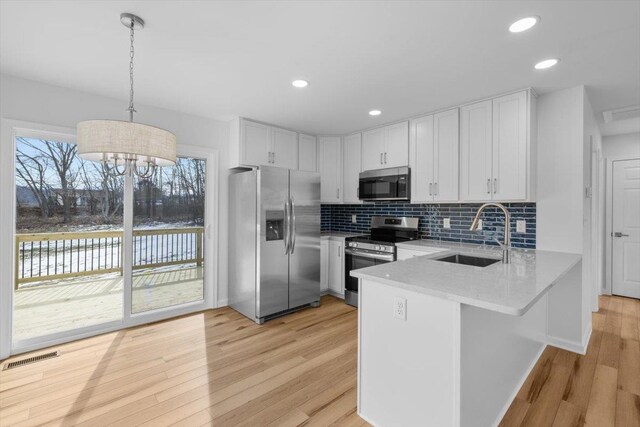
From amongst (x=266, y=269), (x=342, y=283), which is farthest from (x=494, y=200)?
(x=266, y=269)

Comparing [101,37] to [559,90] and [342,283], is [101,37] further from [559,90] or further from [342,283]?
[559,90]

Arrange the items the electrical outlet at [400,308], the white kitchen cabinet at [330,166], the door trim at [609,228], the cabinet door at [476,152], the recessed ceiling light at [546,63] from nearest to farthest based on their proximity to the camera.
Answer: the electrical outlet at [400,308] → the recessed ceiling light at [546,63] → the cabinet door at [476,152] → the door trim at [609,228] → the white kitchen cabinet at [330,166]

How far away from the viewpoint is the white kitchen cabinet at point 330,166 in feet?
15.0

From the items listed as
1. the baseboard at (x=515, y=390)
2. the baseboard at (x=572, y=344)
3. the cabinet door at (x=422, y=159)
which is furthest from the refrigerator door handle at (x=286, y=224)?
the baseboard at (x=572, y=344)

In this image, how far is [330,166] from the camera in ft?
15.1

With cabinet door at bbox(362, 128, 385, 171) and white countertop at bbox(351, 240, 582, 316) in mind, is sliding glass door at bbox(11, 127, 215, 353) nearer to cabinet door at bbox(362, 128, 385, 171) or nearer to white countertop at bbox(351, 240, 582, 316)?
cabinet door at bbox(362, 128, 385, 171)

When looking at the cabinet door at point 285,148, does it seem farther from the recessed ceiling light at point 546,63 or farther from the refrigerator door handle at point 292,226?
the recessed ceiling light at point 546,63

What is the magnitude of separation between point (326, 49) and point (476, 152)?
1.95 m

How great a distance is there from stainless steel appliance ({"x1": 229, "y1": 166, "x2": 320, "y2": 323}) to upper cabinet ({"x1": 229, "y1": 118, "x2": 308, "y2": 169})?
0.27 meters

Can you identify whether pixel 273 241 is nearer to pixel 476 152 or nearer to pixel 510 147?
pixel 476 152

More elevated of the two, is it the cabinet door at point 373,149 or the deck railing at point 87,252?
the cabinet door at point 373,149

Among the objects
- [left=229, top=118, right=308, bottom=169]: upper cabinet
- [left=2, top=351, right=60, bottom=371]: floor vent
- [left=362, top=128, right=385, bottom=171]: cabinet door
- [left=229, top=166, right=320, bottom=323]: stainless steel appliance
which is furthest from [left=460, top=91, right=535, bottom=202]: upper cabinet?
[left=2, top=351, right=60, bottom=371]: floor vent

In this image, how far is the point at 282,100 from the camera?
312cm

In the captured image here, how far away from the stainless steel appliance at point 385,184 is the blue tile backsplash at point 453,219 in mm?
418
